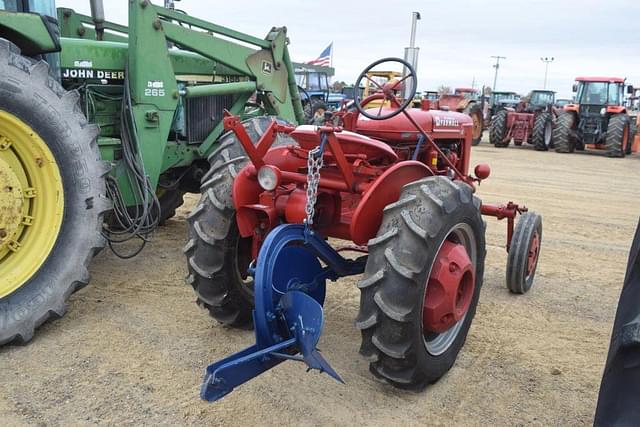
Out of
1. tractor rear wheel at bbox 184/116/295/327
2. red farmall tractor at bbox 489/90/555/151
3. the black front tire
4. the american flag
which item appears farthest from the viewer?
the american flag

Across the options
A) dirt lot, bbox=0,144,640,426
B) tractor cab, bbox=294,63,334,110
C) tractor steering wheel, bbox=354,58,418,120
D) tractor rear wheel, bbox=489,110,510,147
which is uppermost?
tractor cab, bbox=294,63,334,110

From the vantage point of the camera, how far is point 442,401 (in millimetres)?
2943

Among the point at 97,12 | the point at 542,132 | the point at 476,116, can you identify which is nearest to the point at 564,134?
the point at 542,132

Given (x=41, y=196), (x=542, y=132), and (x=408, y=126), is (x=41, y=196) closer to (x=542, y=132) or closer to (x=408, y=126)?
(x=408, y=126)

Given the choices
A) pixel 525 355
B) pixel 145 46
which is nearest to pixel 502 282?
pixel 525 355

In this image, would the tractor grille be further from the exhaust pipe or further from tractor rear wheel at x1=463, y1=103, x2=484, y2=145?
tractor rear wheel at x1=463, y1=103, x2=484, y2=145

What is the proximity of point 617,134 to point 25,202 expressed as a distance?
15769 mm

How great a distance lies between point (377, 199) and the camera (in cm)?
298

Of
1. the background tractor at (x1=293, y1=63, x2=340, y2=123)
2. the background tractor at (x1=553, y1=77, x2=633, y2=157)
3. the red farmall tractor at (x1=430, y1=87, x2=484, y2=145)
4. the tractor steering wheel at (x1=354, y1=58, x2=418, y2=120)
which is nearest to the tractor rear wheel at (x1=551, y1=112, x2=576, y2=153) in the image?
the background tractor at (x1=553, y1=77, x2=633, y2=157)

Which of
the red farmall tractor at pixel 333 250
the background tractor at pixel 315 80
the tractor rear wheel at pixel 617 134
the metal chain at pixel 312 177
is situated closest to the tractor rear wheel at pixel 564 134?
the tractor rear wheel at pixel 617 134

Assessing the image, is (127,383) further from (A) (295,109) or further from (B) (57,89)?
(A) (295,109)

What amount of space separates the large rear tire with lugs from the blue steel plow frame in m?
1.47

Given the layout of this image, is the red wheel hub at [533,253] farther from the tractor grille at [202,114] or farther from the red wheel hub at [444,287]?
the tractor grille at [202,114]

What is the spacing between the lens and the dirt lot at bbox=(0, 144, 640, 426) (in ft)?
9.13
